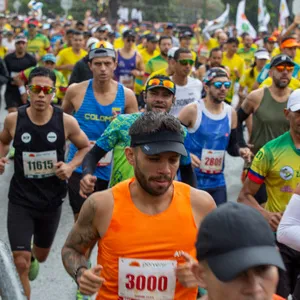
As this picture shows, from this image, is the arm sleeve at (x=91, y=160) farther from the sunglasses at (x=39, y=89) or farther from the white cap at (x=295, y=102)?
the white cap at (x=295, y=102)

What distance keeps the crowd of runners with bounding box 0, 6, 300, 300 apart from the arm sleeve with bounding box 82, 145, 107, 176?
10 mm

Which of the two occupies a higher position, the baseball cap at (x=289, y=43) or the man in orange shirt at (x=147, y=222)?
→ the man in orange shirt at (x=147, y=222)

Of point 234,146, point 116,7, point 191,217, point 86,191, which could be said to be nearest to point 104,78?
point 234,146

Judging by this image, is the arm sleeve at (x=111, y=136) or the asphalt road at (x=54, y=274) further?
the asphalt road at (x=54, y=274)

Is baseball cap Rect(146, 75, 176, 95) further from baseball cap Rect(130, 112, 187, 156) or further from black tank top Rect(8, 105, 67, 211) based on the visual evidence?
baseball cap Rect(130, 112, 187, 156)

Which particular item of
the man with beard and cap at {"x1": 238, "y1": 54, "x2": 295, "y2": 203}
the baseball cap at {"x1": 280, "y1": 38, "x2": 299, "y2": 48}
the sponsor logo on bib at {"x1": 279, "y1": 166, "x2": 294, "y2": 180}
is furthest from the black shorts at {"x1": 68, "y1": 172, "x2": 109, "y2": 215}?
the baseball cap at {"x1": 280, "y1": 38, "x2": 299, "y2": 48}

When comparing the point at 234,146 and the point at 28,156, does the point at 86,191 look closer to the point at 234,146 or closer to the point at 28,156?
the point at 28,156

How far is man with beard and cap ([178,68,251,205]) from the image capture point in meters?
5.64

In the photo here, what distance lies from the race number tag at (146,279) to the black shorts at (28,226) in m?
1.87

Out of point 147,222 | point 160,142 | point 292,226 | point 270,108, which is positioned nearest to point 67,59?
point 270,108

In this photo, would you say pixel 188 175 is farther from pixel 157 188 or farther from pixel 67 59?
pixel 67 59

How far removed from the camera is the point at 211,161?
567 cm

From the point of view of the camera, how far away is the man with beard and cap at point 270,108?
6.24 metres

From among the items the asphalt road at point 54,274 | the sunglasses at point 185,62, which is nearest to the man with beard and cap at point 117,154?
the asphalt road at point 54,274
